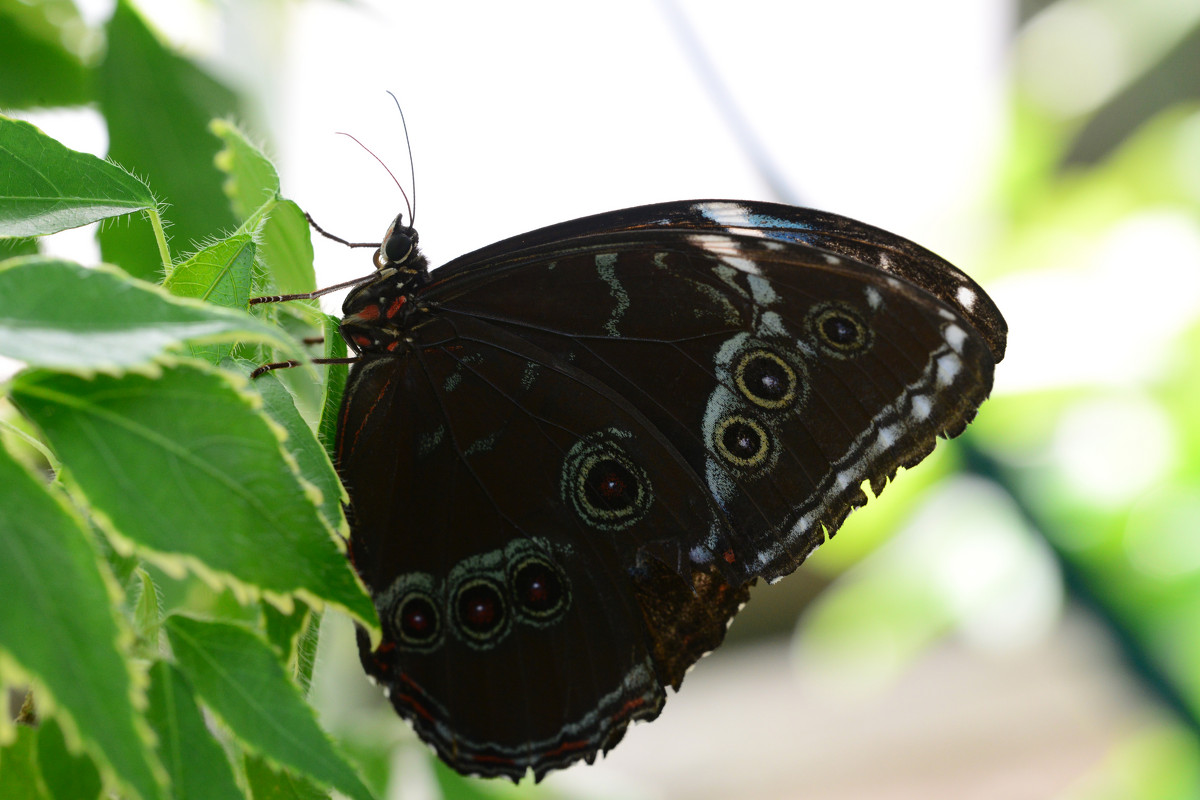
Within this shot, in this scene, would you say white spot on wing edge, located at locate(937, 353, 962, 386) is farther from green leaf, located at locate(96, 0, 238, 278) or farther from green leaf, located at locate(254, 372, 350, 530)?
green leaf, located at locate(96, 0, 238, 278)

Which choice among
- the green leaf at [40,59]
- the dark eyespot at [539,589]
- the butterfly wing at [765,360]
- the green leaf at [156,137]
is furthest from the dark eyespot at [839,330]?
the green leaf at [40,59]

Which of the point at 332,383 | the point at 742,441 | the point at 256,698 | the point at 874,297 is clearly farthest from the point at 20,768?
the point at 874,297

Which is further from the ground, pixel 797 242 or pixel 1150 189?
pixel 797 242

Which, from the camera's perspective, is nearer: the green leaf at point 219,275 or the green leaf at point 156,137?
the green leaf at point 219,275

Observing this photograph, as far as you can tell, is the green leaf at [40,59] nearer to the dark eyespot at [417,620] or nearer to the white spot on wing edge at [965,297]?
the dark eyespot at [417,620]

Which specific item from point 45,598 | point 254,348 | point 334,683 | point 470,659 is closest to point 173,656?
point 45,598

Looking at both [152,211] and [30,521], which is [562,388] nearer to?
[152,211]

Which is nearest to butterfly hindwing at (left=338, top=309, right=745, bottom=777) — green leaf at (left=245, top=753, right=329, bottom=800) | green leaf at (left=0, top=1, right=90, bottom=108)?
green leaf at (left=245, top=753, right=329, bottom=800)
